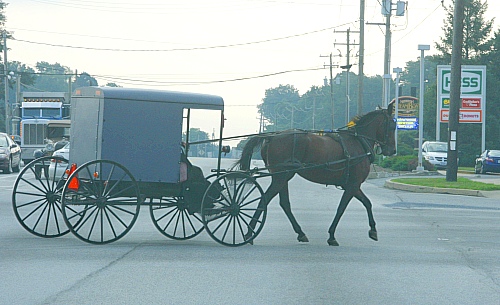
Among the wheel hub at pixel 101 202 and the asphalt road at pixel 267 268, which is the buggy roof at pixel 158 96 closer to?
the wheel hub at pixel 101 202

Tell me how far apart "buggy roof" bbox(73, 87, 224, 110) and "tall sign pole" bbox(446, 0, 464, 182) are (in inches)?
766

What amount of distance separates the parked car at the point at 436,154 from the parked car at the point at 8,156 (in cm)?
2336

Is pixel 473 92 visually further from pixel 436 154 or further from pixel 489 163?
pixel 436 154

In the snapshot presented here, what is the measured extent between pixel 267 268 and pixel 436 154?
41.6 meters

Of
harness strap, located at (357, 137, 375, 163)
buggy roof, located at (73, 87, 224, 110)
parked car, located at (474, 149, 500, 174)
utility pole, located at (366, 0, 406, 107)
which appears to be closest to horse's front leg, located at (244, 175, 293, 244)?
buggy roof, located at (73, 87, 224, 110)

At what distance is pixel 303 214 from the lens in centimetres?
1912

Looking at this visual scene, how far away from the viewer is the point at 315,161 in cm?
1381

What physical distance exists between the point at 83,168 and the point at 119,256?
181 cm

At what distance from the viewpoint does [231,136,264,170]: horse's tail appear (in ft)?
45.4

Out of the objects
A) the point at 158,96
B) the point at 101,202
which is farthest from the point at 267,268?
the point at 158,96

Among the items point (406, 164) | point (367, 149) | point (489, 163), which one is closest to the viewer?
point (367, 149)

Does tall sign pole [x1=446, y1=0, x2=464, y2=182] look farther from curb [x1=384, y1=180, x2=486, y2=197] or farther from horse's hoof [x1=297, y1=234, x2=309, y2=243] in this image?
horse's hoof [x1=297, y1=234, x2=309, y2=243]

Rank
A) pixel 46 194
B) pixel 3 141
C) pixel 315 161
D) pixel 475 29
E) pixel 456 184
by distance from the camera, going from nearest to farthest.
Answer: pixel 315 161, pixel 46 194, pixel 456 184, pixel 3 141, pixel 475 29

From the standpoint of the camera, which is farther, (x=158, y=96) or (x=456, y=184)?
(x=456, y=184)
